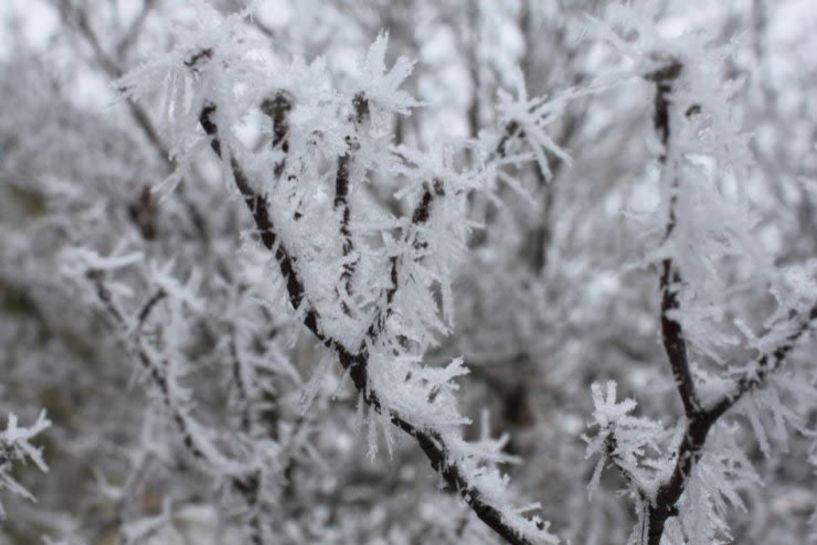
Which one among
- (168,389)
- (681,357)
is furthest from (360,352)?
(168,389)

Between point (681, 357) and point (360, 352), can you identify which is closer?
point (681, 357)

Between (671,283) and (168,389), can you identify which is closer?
(671,283)

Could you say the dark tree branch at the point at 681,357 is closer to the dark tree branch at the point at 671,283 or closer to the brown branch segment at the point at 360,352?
the dark tree branch at the point at 671,283

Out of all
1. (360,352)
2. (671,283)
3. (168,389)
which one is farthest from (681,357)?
(168,389)

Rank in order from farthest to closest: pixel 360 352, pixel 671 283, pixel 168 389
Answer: pixel 168 389, pixel 360 352, pixel 671 283

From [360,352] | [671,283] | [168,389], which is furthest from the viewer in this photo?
[168,389]

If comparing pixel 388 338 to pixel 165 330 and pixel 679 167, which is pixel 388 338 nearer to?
pixel 679 167

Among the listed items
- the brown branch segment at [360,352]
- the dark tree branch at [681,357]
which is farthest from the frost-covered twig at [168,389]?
the dark tree branch at [681,357]

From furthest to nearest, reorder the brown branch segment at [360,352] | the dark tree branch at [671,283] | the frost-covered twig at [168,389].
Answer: the frost-covered twig at [168,389]
the brown branch segment at [360,352]
the dark tree branch at [671,283]

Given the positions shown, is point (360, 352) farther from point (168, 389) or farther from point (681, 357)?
point (168, 389)

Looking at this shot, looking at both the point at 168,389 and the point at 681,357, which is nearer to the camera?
the point at 681,357

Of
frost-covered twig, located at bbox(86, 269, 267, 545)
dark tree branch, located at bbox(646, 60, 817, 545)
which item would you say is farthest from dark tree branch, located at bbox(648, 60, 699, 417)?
frost-covered twig, located at bbox(86, 269, 267, 545)

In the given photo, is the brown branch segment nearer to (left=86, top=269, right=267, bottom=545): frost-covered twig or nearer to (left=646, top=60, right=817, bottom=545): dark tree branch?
(left=646, top=60, right=817, bottom=545): dark tree branch

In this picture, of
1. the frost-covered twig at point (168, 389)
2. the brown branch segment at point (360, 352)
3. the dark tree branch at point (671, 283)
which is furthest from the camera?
the frost-covered twig at point (168, 389)
